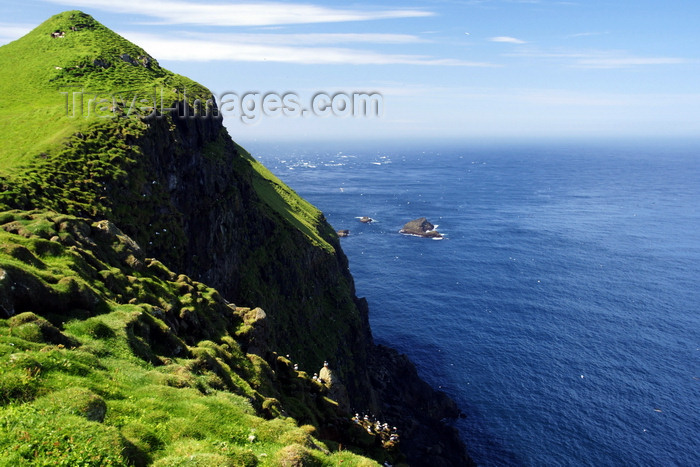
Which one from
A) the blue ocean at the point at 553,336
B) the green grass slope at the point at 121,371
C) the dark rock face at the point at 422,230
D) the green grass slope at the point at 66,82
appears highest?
the green grass slope at the point at 66,82

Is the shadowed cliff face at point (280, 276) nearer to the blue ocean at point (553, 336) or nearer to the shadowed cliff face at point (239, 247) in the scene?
the shadowed cliff face at point (239, 247)

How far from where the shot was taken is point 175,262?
56812 millimetres

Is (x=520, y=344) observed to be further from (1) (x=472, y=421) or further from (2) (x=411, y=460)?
(2) (x=411, y=460)

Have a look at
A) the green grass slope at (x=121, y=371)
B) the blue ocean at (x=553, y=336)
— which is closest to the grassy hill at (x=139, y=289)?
the green grass slope at (x=121, y=371)

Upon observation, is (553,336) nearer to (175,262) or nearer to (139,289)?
(175,262)

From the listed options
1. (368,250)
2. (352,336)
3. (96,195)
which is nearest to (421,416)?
(352,336)

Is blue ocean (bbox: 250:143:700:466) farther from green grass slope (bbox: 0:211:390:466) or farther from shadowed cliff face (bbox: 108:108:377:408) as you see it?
green grass slope (bbox: 0:211:390:466)

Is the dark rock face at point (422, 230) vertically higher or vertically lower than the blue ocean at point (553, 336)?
higher

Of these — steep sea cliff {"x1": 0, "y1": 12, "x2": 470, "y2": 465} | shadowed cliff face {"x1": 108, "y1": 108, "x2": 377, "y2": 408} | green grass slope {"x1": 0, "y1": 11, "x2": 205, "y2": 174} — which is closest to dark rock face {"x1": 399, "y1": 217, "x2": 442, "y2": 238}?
steep sea cliff {"x1": 0, "y1": 12, "x2": 470, "y2": 465}

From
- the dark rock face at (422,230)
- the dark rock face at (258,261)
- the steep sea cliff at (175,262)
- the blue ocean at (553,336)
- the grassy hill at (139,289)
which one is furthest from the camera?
the dark rock face at (422,230)

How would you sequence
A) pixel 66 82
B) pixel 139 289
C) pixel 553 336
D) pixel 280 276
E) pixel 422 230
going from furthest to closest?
pixel 422 230, pixel 553 336, pixel 280 276, pixel 66 82, pixel 139 289

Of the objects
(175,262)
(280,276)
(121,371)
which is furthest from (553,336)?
(121,371)

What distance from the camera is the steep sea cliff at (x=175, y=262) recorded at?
27594 millimetres

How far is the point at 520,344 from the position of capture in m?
107
